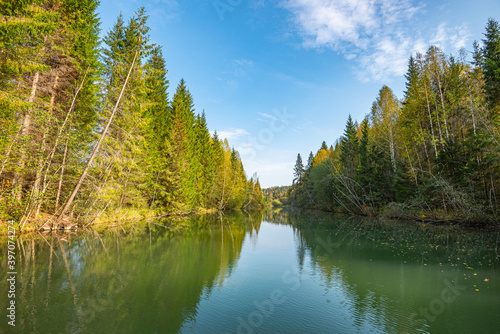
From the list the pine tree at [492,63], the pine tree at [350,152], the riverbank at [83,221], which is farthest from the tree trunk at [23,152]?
the pine tree at [350,152]

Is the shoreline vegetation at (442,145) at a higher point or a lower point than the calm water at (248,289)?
higher

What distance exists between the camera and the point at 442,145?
Result: 19.5 meters

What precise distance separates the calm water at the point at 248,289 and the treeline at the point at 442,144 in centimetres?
715

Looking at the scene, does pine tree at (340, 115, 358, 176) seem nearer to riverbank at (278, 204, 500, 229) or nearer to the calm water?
riverbank at (278, 204, 500, 229)

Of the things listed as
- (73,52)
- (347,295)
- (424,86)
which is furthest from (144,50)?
(424,86)

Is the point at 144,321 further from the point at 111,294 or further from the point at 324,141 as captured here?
the point at 324,141

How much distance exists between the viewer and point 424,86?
21.8 m

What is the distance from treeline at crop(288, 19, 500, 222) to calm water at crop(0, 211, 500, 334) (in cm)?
715

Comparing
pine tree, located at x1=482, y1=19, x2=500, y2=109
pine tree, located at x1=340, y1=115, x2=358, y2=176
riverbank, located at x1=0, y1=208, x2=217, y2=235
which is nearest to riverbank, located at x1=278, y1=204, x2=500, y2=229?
pine tree, located at x1=482, y1=19, x2=500, y2=109

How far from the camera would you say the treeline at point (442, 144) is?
15859 mm

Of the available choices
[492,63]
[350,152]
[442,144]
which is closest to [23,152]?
[442,144]

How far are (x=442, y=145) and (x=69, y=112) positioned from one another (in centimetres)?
2623

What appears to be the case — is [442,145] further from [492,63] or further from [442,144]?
[492,63]

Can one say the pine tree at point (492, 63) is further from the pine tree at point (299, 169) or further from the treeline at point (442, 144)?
the pine tree at point (299, 169)
